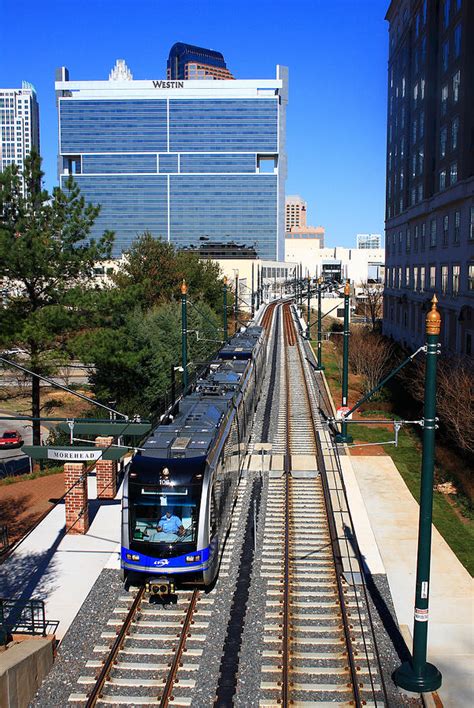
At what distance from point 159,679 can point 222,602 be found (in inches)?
122

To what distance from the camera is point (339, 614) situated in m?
14.4

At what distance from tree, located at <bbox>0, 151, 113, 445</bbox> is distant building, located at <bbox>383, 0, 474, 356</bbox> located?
1970cm

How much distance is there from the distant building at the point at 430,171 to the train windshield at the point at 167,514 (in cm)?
2530

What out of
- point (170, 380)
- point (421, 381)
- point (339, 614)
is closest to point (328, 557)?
point (339, 614)

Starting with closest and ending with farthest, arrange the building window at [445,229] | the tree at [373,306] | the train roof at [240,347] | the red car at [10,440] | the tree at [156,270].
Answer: the train roof at [240,347], the red car at [10,440], the building window at [445,229], the tree at [156,270], the tree at [373,306]

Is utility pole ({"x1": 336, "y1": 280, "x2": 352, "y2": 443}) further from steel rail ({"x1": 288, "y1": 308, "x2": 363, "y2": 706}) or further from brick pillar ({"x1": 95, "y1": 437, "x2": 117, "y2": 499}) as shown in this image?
brick pillar ({"x1": 95, "y1": 437, "x2": 117, "y2": 499})

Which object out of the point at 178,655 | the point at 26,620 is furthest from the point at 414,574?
the point at 26,620

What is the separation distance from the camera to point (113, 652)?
12.6m

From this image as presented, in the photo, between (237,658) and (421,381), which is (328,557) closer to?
(237,658)

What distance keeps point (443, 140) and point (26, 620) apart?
40610mm

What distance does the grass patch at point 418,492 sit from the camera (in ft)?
62.8

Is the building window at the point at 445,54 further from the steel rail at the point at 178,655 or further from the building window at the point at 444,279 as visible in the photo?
the steel rail at the point at 178,655

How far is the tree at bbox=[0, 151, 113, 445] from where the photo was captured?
29016 millimetres

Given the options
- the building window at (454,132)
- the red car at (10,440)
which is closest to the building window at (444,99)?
the building window at (454,132)
